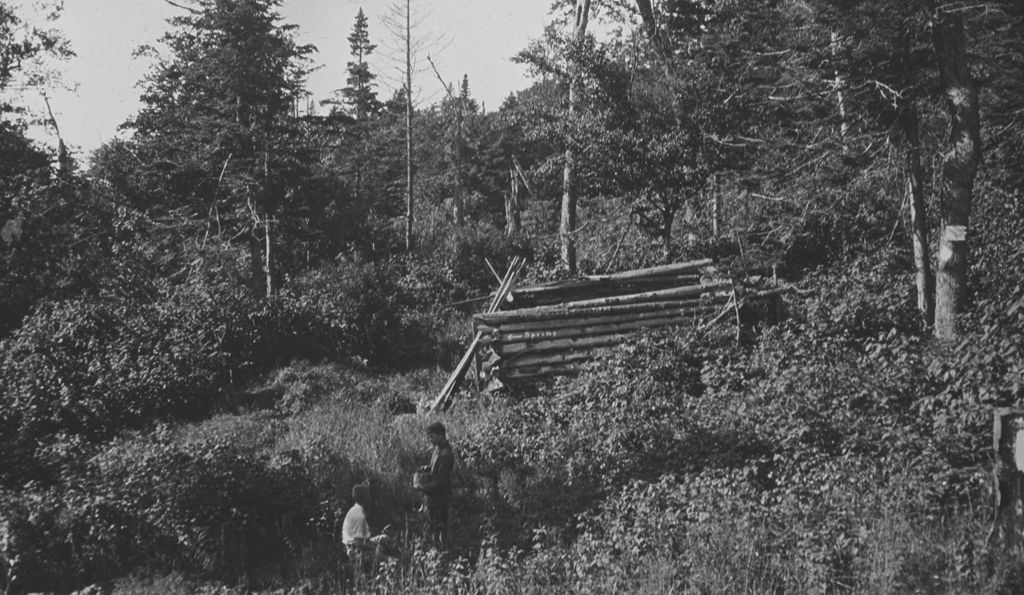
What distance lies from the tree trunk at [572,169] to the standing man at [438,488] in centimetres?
1092

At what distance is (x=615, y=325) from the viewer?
45.1 feet

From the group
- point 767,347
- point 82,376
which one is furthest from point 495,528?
point 82,376

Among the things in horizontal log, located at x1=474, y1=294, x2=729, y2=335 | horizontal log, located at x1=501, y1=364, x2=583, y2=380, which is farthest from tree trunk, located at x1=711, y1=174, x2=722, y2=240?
horizontal log, located at x1=501, y1=364, x2=583, y2=380

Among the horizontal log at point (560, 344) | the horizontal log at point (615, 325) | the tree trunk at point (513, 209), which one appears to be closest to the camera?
the horizontal log at point (560, 344)

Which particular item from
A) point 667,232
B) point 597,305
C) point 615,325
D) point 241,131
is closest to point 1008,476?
point 615,325

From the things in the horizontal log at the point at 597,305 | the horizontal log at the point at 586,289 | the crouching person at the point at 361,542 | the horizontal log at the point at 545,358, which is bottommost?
the crouching person at the point at 361,542

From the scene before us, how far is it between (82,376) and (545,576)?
11427 millimetres

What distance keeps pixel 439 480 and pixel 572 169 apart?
1220 centimetres

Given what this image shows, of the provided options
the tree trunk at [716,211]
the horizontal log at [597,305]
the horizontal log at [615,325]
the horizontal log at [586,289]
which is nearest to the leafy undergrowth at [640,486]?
the horizontal log at [615,325]

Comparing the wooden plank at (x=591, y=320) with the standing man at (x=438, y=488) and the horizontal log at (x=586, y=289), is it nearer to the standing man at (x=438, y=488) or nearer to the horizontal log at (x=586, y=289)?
the horizontal log at (x=586, y=289)

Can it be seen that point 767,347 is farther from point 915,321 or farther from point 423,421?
point 423,421

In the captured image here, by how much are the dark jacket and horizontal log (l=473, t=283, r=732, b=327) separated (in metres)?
5.50

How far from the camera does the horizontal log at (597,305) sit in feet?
43.8

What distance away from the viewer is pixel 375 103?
44344mm
